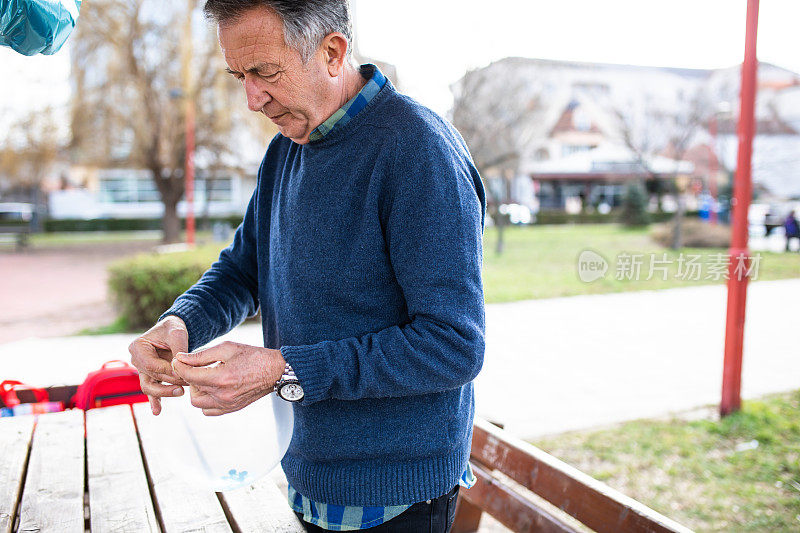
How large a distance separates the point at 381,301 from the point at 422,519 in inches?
15.5

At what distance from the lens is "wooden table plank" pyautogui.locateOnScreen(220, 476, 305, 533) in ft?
4.47

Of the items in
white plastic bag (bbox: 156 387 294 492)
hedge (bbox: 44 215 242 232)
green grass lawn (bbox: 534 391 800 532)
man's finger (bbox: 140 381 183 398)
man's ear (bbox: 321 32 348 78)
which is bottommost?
hedge (bbox: 44 215 242 232)

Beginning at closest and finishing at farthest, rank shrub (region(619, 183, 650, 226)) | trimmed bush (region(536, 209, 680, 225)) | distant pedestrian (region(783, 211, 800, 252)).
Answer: distant pedestrian (region(783, 211, 800, 252)) → shrub (region(619, 183, 650, 226)) → trimmed bush (region(536, 209, 680, 225))

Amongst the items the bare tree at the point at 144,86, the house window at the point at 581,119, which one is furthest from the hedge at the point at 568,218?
the bare tree at the point at 144,86

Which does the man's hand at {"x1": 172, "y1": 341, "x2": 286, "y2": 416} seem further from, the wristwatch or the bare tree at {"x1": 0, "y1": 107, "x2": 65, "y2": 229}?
the bare tree at {"x1": 0, "y1": 107, "x2": 65, "y2": 229}

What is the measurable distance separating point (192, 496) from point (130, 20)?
15783mm

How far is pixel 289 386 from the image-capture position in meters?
1.06

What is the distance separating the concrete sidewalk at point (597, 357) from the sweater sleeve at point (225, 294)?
6.45ft

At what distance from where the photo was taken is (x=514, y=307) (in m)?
8.59

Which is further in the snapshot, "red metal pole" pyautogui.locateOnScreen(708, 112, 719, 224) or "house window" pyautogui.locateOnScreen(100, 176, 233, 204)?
"house window" pyautogui.locateOnScreen(100, 176, 233, 204)

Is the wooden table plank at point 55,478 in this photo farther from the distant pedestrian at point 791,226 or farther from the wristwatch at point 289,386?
the distant pedestrian at point 791,226

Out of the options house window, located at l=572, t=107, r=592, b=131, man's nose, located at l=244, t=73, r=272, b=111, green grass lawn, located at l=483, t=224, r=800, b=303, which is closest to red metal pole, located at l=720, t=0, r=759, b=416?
green grass lawn, located at l=483, t=224, r=800, b=303

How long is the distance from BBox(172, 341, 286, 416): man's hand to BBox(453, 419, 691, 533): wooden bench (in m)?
0.90

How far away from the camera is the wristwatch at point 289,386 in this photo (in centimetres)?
106
